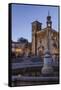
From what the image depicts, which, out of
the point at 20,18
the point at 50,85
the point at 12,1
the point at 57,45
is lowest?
the point at 50,85

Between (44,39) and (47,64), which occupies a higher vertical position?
(44,39)

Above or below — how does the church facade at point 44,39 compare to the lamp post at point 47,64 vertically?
above

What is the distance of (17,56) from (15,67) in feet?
0.28

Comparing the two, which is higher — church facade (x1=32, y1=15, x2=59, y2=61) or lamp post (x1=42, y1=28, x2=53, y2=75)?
church facade (x1=32, y1=15, x2=59, y2=61)

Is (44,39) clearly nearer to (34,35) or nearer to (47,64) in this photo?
(34,35)

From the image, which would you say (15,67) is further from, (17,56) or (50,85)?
(50,85)

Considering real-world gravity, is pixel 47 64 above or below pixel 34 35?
below

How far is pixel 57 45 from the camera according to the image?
78.0 inches

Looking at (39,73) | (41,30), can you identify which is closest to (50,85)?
(39,73)

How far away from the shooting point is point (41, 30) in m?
1.96

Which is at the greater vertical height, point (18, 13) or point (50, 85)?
point (18, 13)

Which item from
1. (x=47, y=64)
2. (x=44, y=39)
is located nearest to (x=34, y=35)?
(x=44, y=39)

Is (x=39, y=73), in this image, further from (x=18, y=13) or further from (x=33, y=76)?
(x=18, y=13)

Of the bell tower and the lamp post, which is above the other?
the bell tower
